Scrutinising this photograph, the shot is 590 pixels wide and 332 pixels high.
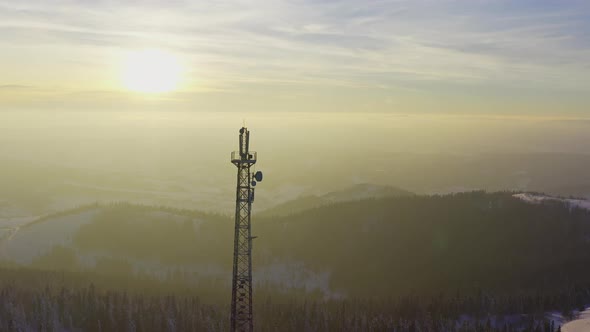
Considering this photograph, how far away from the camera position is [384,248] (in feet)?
545

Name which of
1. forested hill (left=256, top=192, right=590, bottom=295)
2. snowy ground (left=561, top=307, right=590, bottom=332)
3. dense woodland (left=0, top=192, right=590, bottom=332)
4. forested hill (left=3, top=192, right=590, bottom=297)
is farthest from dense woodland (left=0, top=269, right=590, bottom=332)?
forested hill (left=256, top=192, right=590, bottom=295)

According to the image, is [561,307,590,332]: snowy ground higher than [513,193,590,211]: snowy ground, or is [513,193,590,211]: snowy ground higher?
[513,193,590,211]: snowy ground

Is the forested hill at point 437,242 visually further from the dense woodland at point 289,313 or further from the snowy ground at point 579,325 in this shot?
the snowy ground at point 579,325

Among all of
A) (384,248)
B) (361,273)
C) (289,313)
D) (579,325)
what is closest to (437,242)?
(384,248)

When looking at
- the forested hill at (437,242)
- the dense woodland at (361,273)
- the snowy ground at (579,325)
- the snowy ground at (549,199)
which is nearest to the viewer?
the snowy ground at (579,325)

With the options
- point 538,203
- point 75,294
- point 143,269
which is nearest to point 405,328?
point 75,294

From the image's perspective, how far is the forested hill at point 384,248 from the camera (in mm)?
139000

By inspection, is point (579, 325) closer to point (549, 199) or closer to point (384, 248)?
point (549, 199)

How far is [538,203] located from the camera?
15775 cm

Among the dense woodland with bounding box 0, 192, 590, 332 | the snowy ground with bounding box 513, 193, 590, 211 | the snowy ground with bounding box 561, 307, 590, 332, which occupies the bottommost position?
the dense woodland with bounding box 0, 192, 590, 332

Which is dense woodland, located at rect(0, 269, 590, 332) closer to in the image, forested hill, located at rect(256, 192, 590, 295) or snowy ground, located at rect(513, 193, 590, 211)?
forested hill, located at rect(256, 192, 590, 295)

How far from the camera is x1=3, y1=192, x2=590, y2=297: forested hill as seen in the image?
13900cm

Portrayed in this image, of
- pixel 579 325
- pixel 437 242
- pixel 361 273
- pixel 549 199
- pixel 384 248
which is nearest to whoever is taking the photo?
pixel 579 325

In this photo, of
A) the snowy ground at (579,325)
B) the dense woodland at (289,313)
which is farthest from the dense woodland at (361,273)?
the snowy ground at (579,325)
